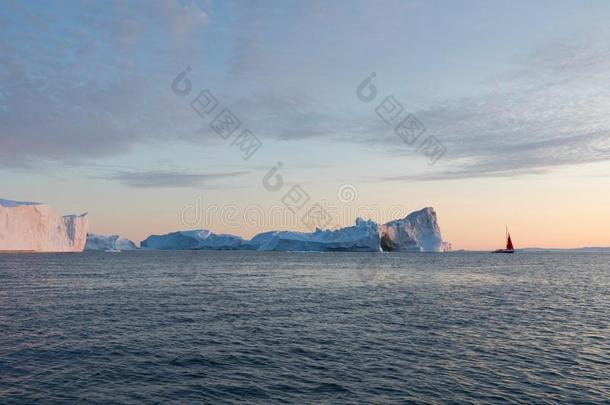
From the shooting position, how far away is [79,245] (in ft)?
620

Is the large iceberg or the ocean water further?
the large iceberg

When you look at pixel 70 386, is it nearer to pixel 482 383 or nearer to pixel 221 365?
pixel 221 365

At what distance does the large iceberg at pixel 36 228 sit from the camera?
481 ft

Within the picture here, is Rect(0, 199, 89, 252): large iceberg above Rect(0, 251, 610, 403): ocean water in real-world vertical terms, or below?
above

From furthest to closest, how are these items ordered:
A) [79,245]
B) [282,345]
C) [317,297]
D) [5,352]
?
[79,245]
[317,297]
[282,345]
[5,352]

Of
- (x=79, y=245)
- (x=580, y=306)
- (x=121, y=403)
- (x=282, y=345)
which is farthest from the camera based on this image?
(x=79, y=245)

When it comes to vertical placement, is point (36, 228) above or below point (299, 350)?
above

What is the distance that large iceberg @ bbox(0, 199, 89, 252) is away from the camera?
147 m

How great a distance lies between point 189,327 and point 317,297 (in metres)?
20.6

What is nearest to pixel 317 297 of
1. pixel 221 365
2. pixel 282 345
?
pixel 282 345

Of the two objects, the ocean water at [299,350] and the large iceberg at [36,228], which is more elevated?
the large iceberg at [36,228]

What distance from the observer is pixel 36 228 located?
15800cm

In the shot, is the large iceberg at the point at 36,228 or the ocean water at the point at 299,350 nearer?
the ocean water at the point at 299,350

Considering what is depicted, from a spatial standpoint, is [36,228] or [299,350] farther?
[36,228]
